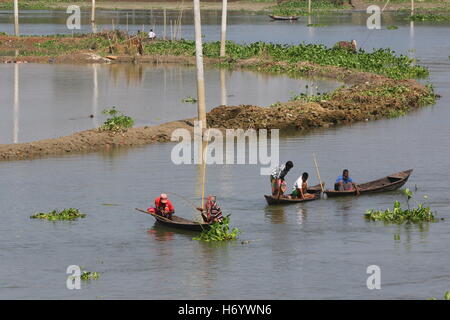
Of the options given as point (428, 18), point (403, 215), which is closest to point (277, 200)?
point (403, 215)

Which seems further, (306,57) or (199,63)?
(306,57)

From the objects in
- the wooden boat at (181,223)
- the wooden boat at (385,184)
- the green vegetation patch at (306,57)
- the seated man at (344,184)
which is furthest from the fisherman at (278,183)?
the green vegetation patch at (306,57)

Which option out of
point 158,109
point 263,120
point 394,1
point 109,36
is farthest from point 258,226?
point 394,1

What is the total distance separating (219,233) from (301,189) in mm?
4376

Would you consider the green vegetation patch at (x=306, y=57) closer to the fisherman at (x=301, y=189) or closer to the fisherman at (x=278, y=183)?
the fisherman at (x=301, y=189)

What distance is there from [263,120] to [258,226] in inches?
542

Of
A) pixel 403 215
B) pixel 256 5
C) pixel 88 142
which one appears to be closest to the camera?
pixel 403 215

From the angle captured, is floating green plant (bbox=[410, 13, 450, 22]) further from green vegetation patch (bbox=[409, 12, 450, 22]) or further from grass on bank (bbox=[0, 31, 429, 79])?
grass on bank (bbox=[0, 31, 429, 79])

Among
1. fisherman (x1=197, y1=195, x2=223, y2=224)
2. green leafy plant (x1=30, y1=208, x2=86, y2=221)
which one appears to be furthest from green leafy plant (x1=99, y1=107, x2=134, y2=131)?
fisherman (x1=197, y1=195, x2=223, y2=224)

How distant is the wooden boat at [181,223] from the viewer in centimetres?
2589

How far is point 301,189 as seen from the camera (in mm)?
29109

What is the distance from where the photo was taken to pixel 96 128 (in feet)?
129

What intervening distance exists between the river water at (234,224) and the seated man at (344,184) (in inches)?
16.1

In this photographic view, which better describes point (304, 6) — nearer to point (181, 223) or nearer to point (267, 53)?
point (267, 53)
